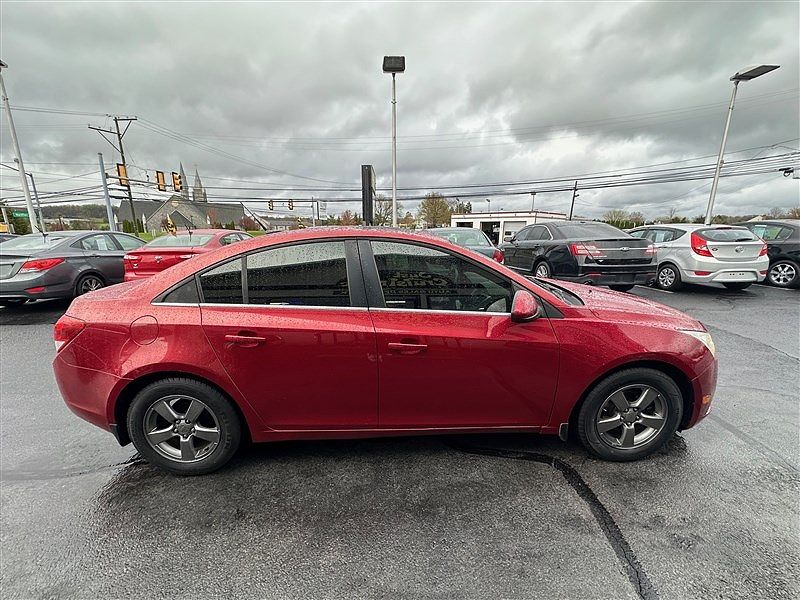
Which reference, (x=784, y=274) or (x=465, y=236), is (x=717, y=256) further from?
(x=465, y=236)

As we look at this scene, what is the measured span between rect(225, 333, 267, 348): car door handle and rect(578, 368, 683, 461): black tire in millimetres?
2174

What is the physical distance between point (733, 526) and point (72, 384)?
159 inches

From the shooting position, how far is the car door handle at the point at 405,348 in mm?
2139

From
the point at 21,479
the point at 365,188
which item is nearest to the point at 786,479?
the point at 21,479

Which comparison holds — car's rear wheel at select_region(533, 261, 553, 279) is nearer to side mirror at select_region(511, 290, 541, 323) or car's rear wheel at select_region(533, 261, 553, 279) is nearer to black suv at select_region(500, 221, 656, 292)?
black suv at select_region(500, 221, 656, 292)

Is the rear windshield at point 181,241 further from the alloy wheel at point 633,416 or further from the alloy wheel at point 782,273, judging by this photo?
the alloy wheel at point 782,273

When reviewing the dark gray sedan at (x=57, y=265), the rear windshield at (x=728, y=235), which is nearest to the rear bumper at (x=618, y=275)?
the rear windshield at (x=728, y=235)

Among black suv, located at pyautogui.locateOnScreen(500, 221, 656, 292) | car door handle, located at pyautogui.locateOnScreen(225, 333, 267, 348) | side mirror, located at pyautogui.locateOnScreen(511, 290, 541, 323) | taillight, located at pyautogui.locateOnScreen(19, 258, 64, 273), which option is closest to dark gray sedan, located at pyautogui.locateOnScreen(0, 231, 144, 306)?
taillight, located at pyautogui.locateOnScreen(19, 258, 64, 273)

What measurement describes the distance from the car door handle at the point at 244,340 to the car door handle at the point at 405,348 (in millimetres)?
788

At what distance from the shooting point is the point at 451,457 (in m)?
2.50

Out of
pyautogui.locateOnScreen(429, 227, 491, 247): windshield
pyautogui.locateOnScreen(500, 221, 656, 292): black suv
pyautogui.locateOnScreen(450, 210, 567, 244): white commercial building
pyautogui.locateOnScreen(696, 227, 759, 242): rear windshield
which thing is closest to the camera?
pyautogui.locateOnScreen(500, 221, 656, 292): black suv

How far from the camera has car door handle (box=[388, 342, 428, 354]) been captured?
7.02 feet

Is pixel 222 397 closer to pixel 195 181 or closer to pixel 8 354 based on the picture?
pixel 8 354

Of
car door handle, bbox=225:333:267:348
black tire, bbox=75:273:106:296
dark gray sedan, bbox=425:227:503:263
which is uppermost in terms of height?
dark gray sedan, bbox=425:227:503:263
